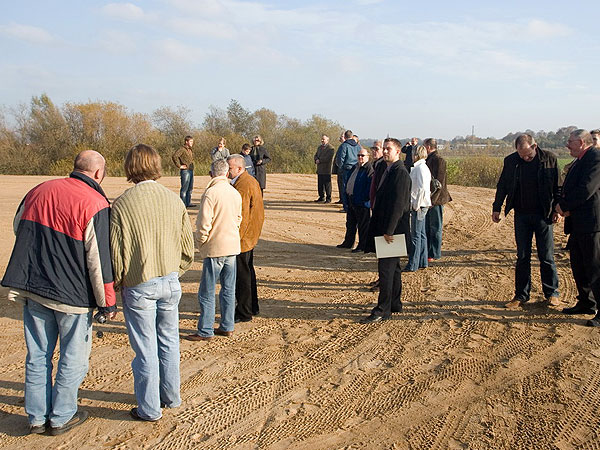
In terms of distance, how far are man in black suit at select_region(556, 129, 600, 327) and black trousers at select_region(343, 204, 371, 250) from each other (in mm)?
3571

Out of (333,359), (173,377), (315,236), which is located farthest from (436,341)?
(315,236)

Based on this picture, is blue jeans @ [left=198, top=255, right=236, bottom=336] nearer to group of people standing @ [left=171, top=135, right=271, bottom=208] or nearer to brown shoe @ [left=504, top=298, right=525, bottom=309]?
brown shoe @ [left=504, top=298, right=525, bottom=309]

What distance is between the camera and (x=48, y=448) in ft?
12.2

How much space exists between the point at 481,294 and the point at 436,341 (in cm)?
202

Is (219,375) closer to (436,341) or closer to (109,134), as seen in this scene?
(436,341)

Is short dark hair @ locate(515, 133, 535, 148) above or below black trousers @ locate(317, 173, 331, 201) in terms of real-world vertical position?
above

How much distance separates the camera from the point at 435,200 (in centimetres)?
879

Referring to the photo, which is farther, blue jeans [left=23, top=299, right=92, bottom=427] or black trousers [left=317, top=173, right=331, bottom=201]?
black trousers [left=317, top=173, right=331, bottom=201]

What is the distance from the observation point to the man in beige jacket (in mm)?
5469

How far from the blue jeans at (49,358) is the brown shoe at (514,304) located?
16.7 ft

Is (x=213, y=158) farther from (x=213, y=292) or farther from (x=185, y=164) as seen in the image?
(x=213, y=292)

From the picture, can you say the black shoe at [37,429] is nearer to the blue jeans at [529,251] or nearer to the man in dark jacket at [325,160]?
the blue jeans at [529,251]

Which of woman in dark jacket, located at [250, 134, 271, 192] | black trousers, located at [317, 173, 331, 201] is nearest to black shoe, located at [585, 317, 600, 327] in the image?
woman in dark jacket, located at [250, 134, 271, 192]

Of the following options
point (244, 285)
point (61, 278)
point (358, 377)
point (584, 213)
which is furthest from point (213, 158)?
point (61, 278)
